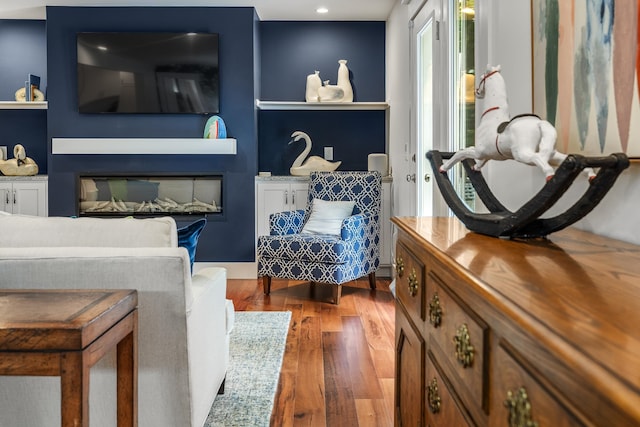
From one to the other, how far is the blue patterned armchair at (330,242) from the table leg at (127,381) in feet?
7.99

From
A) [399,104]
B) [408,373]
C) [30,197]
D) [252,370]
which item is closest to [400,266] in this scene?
[408,373]

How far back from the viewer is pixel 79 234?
1618 millimetres

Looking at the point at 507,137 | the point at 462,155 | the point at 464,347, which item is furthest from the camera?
the point at 462,155

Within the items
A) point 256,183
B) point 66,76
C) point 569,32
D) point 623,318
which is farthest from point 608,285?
point 66,76

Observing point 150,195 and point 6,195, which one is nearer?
point 6,195

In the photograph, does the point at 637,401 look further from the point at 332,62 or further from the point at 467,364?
the point at 332,62

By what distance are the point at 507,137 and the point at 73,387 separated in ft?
3.72

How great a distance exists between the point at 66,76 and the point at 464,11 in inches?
153

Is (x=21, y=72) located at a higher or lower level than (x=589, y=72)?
higher

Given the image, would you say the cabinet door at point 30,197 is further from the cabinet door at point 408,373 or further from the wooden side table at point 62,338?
the cabinet door at point 408,373

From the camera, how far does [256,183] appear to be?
16.0ft

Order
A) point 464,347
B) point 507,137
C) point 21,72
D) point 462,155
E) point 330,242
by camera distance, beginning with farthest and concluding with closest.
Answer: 1. point 21,72
2. point 330,242
3. point 462,155
4. point 507,137
5. point 464,347

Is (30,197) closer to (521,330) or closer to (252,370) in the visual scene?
(252,370)

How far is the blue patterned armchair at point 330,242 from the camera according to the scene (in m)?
3.89
